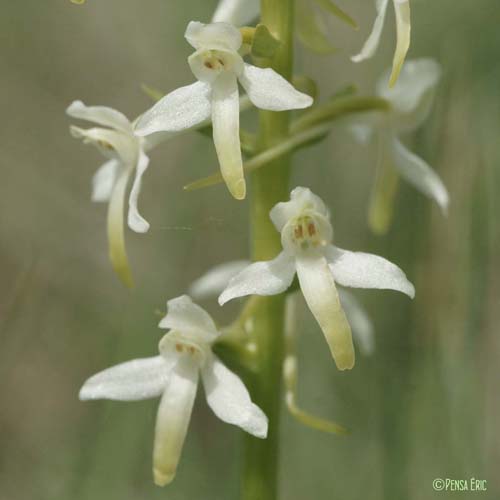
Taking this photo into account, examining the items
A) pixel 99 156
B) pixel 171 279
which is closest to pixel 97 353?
pixel 171 279

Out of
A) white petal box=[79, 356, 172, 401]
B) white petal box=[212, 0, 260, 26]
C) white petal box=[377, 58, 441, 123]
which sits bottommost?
white petal box=[79, 356, 172, 401]

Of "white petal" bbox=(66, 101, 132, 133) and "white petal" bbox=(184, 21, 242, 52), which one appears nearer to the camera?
"white petal" bbox=(184, 21, 242, 52)

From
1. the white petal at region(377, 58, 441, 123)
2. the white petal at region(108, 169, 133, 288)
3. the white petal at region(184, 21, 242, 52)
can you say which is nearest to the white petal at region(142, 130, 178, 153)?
the white petal at region(108, 169, 133, 288)

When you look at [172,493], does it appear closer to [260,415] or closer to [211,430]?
[211,430]

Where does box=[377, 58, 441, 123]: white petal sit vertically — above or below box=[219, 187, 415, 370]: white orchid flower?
above

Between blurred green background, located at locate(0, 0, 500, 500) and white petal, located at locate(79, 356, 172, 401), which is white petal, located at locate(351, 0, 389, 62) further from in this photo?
white petal, located at locate(79, 356, 172, 401)

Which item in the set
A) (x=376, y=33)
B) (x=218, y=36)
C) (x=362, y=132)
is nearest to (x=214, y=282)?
(x=362, y=132)

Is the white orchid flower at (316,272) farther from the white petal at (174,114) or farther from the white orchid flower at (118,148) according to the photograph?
the white orchid flower at (118,148)
